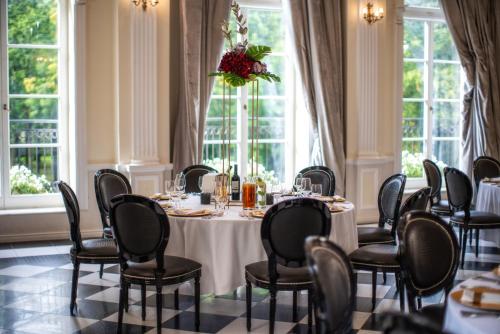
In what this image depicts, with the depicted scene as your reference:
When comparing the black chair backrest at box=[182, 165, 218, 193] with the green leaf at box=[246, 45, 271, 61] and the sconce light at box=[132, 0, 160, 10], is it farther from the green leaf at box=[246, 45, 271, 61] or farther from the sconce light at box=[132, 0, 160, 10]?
the sconce light at box=[132, 0, 160, 10]

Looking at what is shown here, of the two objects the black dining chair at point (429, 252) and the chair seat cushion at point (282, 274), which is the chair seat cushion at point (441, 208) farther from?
the black dining chair at point (429, 252)

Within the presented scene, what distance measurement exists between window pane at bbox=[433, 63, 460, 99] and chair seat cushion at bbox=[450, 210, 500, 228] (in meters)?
2.96

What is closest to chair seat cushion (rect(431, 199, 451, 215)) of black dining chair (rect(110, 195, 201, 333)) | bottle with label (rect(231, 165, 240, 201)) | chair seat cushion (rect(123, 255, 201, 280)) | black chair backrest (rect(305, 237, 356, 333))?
bottle with label (rect(231, 165, 240, 201))

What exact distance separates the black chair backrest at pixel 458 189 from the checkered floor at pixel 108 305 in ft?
1.87

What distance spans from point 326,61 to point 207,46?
134cm

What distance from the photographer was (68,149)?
716 cm

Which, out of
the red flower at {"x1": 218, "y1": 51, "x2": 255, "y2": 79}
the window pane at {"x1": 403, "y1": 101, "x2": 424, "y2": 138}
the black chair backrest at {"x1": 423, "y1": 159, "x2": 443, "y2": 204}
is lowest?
the black chair backrest at {"x1": 423, "y1": 159, "x2": 443, "y2": 204}

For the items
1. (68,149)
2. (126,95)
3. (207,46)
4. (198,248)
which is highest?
(207,46)

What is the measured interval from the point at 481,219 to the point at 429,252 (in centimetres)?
319

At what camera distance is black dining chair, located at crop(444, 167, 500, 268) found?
617cm

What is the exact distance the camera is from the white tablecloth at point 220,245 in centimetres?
436

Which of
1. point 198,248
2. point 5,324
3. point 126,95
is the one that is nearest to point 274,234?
point 198,248

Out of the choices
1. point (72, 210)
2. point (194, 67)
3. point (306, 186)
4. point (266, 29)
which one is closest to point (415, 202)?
point (306, 186)

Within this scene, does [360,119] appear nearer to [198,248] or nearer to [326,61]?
[326,61]
